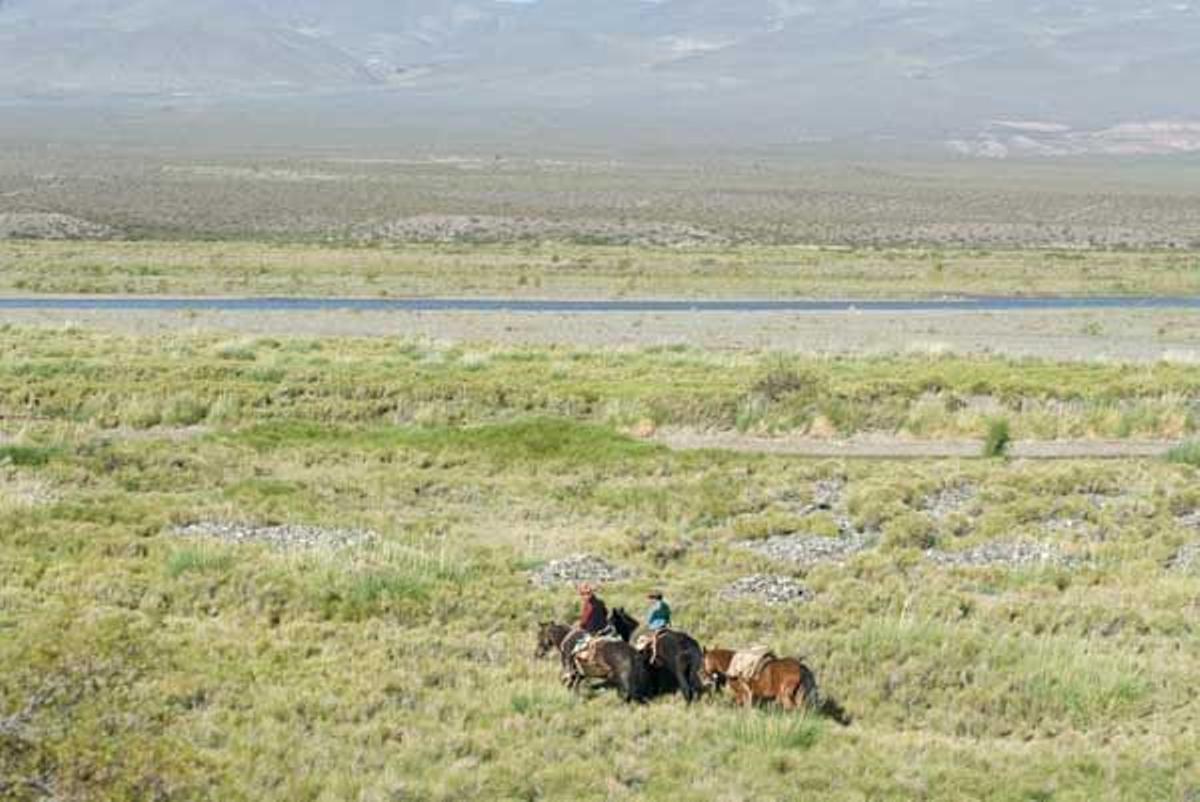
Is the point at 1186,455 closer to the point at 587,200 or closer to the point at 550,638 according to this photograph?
the point at 550,638

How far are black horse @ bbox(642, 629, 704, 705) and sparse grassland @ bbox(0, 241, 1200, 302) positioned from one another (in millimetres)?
40988

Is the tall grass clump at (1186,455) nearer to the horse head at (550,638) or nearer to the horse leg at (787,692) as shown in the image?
the horse leg at (787,692)

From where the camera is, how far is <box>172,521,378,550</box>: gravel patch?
60.5 ft

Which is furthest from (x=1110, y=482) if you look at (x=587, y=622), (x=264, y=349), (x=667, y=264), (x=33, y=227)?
(x=33, y=227)

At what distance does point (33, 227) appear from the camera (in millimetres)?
84375

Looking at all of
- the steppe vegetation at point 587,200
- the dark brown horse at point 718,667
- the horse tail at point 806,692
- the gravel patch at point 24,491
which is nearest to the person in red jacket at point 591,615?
the dark brown horse at point 718,667

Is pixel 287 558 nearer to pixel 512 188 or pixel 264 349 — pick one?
pixel 264 349

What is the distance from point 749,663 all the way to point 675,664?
713mm

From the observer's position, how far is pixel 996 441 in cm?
2714

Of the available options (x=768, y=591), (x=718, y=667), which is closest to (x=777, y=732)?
(x=718, y=667)

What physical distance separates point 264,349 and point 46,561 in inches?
900

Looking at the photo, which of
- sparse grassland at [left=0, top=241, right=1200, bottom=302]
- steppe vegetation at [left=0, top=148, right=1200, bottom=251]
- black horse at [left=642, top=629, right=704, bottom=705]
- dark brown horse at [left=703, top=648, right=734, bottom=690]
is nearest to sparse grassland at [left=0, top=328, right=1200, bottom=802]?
A: dark brown horse at [left=703, top=648, right=734, bottom=690]

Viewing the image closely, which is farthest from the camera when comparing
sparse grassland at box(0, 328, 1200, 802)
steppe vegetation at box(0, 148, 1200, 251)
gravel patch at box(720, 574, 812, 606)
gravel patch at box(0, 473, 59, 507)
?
steppe vegetation at box(0, 148, 1200, 251)

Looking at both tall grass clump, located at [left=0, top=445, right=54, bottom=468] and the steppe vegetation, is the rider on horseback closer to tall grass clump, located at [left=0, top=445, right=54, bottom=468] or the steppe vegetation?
tall grass clump, located at [left=0, top=445, right=54, bottom=468]
